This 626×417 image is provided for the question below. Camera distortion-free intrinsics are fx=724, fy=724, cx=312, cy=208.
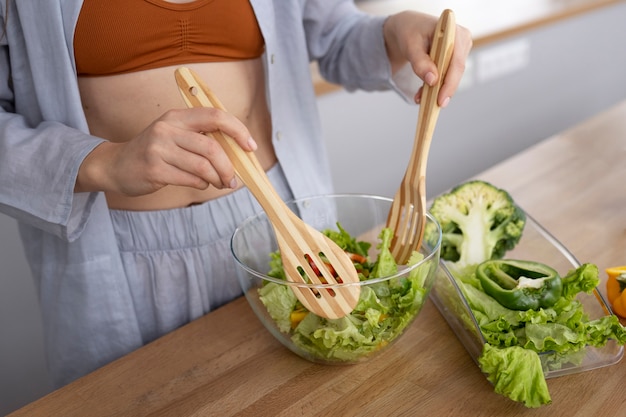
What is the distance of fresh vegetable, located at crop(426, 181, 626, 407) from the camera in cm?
73

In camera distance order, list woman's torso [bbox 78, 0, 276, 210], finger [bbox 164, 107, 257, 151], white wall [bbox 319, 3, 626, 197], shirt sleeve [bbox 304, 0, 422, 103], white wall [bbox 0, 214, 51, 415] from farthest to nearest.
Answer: white wall [bbox 319, 3, 626, 197] < white wall [bbox 0, 214, 51, 415] < shirt sleeve [bbox 304, 0, 422, 103] < woman's torso [bbox 78, 0, 276, 210] < finger [bbox 164, 107, 257, 151]

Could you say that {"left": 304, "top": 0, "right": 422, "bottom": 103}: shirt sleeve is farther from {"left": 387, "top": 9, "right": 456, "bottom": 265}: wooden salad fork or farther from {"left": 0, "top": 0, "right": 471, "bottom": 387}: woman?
{"left": 387, "top": 9, "right": 456, "bottom": 265}: wooden salad fork

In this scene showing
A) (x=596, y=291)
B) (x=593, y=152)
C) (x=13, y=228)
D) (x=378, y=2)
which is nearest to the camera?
(x=596, y=291)

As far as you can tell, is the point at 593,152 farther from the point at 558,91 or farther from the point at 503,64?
the point at 558,91

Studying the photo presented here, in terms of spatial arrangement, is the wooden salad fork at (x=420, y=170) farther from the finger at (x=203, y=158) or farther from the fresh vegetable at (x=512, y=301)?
the finger at (x=203, y=158)

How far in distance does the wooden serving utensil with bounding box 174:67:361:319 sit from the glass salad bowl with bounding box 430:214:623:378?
0.16 metres

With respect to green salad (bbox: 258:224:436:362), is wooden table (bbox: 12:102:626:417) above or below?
below

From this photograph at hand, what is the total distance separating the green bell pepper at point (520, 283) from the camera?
815mm

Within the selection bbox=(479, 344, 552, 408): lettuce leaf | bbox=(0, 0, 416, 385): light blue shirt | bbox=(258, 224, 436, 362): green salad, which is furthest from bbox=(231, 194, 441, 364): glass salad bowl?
bbox=(0, 0, 416, 385): light blue shirt

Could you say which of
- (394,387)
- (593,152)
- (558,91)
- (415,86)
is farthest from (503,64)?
→ (394,387)

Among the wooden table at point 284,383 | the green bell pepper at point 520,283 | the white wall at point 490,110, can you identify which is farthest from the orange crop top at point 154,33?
the white wall at point 490,110

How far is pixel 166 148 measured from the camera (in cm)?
72

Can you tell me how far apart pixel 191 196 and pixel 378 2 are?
168 cm

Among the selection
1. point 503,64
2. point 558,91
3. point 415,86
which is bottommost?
point 558,91
